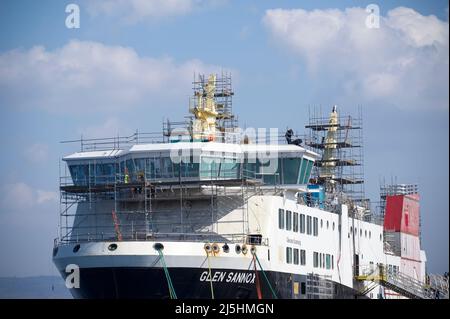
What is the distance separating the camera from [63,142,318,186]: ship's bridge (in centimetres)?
5978

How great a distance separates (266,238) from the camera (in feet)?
194

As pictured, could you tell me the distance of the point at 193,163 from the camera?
59.8 m

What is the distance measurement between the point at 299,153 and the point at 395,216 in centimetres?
2196

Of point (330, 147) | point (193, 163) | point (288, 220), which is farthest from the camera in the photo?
point (330, 147)

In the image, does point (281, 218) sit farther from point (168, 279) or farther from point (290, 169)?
point (168, 279)

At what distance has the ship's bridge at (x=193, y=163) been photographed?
59781 mm

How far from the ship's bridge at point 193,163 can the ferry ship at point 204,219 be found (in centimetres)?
5

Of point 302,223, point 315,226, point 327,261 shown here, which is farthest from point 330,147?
point 302,223

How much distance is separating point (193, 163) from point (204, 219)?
2.83 m

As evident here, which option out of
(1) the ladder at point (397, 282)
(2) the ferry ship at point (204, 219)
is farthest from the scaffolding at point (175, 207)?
(1) the ladder at point (397, 282)

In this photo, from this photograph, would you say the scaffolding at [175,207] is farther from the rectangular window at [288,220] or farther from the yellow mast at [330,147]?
the yellow mast at [330,147]

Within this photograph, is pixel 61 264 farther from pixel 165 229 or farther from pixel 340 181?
pixel 340 181

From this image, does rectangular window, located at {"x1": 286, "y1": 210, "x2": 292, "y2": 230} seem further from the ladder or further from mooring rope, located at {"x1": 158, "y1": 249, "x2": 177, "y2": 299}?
the ladder
